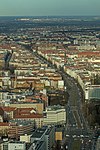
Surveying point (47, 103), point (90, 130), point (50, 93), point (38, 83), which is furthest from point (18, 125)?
point (38, 83)

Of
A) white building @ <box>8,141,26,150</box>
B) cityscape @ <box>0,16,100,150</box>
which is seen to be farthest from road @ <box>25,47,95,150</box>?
white building @ <box>8,141,26,150</box>

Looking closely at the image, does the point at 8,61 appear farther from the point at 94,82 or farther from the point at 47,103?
the point at 47,103

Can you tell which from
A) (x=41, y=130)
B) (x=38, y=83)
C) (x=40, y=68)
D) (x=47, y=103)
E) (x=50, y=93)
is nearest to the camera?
(x=41, y=130)

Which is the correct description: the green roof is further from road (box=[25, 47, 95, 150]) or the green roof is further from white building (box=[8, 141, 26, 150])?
white building (box=[8, 141, 26, 150])

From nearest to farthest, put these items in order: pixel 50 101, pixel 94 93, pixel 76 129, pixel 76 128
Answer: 1. pixel 76 129
2. pixel 76 128
3. pixel 50 101
4. pixel 94 93

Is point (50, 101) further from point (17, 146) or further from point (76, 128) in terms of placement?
point (17, 146)

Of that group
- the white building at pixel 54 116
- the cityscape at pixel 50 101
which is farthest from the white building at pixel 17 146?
the white building at pixel 54 116

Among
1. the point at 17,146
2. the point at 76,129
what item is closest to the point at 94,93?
the point at 76,129

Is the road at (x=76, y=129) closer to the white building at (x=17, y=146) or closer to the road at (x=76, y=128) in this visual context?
the road at (x=76, y=128)
